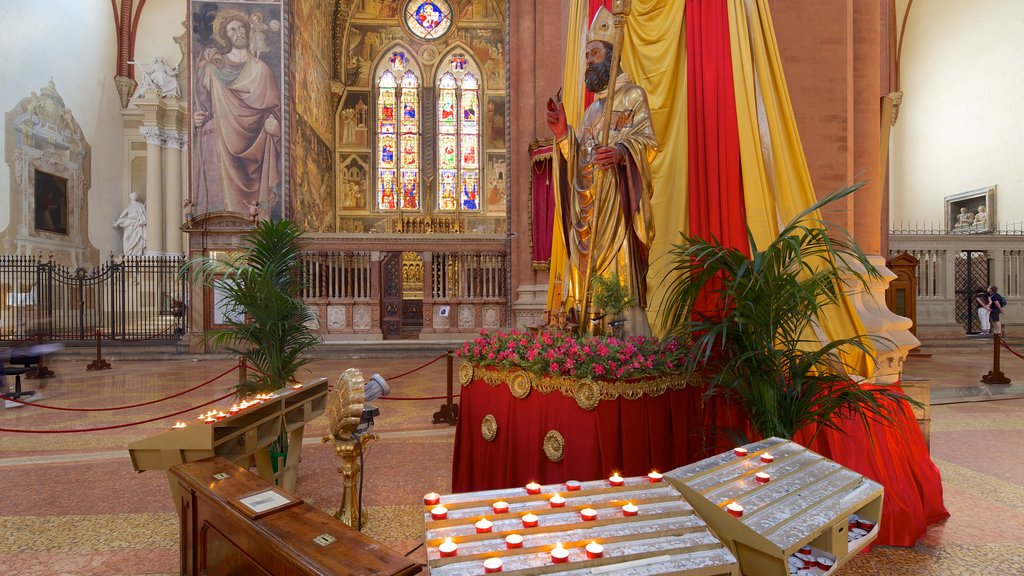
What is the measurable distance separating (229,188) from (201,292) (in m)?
2.61

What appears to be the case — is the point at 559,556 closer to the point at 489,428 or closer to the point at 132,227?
the point at 489,428

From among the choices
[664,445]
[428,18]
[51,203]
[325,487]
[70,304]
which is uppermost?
[428,18]

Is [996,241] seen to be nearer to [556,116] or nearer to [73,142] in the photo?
[556,116]

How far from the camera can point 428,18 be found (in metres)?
19.7

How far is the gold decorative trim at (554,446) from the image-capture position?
3086 mm

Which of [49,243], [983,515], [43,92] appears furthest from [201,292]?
[983,515]

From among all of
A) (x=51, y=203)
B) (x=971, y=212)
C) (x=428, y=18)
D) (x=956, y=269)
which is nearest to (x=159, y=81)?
(x=51, y=203)

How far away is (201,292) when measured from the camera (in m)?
11.5

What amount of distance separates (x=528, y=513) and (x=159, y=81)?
21628 millimetres

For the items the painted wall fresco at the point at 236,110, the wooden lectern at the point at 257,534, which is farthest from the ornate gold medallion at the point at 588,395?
the painted wall fresco at the point at 236,110

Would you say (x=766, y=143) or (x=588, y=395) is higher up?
(x=766, y=143)

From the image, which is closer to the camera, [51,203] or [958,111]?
[51,203]

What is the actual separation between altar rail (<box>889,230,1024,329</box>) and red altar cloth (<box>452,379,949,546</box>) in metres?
12.4

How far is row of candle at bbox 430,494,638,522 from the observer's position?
1.40 meters
